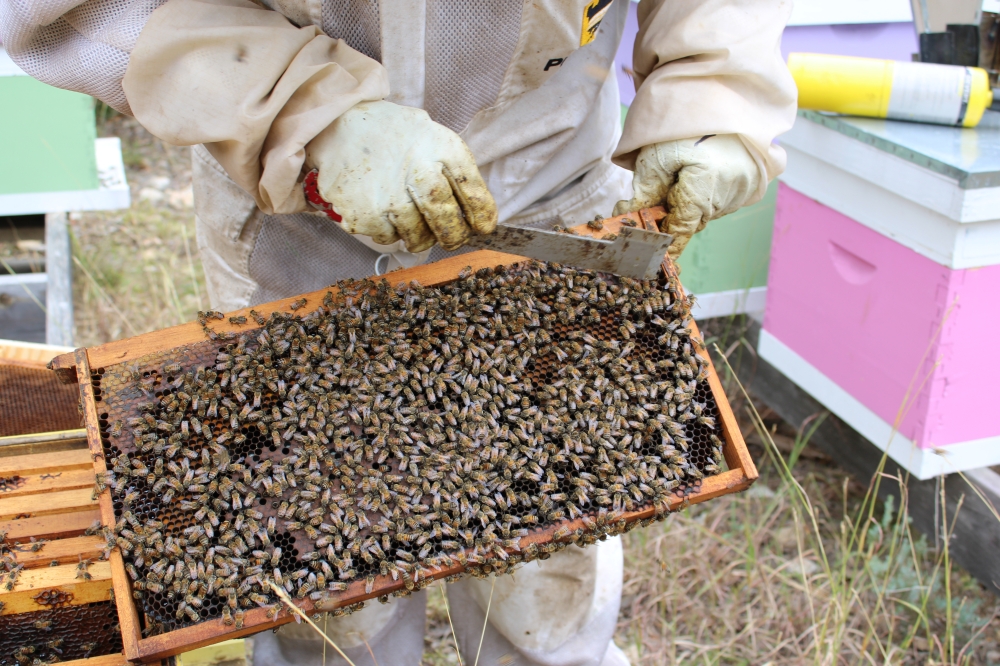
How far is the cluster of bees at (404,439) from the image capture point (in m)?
1.98

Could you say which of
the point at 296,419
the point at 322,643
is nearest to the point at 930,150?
the point at 296,419

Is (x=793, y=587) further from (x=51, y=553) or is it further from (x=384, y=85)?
(x=51, y=553)

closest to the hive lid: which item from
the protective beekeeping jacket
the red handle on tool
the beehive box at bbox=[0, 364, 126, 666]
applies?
the protective beekeeping jacket

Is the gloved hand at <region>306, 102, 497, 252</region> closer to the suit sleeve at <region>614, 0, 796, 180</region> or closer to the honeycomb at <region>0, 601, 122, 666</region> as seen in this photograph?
the suit sleeve at <region>614, 0, 796, 180</region>

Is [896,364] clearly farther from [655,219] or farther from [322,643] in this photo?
[322,643]

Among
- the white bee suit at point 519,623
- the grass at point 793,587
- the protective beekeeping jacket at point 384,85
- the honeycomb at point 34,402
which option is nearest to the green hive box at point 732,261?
the grass at point 793,587

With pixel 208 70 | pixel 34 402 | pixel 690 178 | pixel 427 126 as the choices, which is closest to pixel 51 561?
pixel 34 402

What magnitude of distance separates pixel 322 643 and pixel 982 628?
3.08 meters

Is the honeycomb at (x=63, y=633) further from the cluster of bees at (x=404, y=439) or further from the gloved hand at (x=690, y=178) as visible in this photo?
the gloved hand at (x=690, y=178)

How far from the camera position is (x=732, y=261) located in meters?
4.99

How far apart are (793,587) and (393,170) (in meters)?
3.23

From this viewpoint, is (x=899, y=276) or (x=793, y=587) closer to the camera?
(x=899, y=276)

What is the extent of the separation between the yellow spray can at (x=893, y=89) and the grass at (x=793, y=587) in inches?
60.7

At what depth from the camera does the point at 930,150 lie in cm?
342
